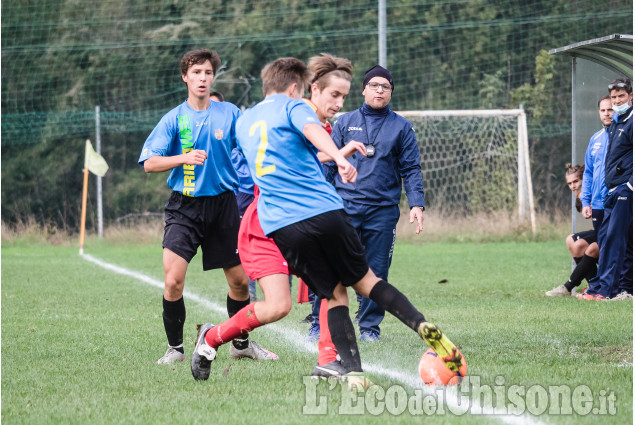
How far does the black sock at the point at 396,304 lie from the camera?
4781 mm

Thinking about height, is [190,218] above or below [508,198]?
above

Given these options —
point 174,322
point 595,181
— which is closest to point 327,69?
point 174,322

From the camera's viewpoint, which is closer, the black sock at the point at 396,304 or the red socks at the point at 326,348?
the black sock at the point at 396,304

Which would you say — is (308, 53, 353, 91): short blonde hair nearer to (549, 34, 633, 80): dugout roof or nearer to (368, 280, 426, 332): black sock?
(368, 280, 426, 332): black sock

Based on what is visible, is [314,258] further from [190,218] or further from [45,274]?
[45,274]

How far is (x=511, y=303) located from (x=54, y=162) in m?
22.7

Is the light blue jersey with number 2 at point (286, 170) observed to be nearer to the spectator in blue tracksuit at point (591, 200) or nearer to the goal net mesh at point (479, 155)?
the spectator in blue tracksuit at point (591, 200)

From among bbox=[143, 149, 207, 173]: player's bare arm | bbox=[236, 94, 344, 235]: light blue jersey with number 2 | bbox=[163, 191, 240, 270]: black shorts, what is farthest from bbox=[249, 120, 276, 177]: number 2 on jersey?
bbox=[163, 191, 240, 270]: black shorts

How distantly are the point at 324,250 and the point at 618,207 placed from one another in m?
5.54

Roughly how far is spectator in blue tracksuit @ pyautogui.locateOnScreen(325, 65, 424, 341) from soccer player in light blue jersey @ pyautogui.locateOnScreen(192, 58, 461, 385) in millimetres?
2016

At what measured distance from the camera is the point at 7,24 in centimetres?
2972

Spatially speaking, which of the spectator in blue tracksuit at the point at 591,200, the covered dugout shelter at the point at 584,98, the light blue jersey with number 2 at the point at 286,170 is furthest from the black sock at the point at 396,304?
the covered dugout shelter at the point at 584,98

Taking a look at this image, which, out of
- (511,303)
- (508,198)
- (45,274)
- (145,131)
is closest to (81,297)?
(45,274)

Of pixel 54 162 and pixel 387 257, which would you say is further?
pixel 54 162
